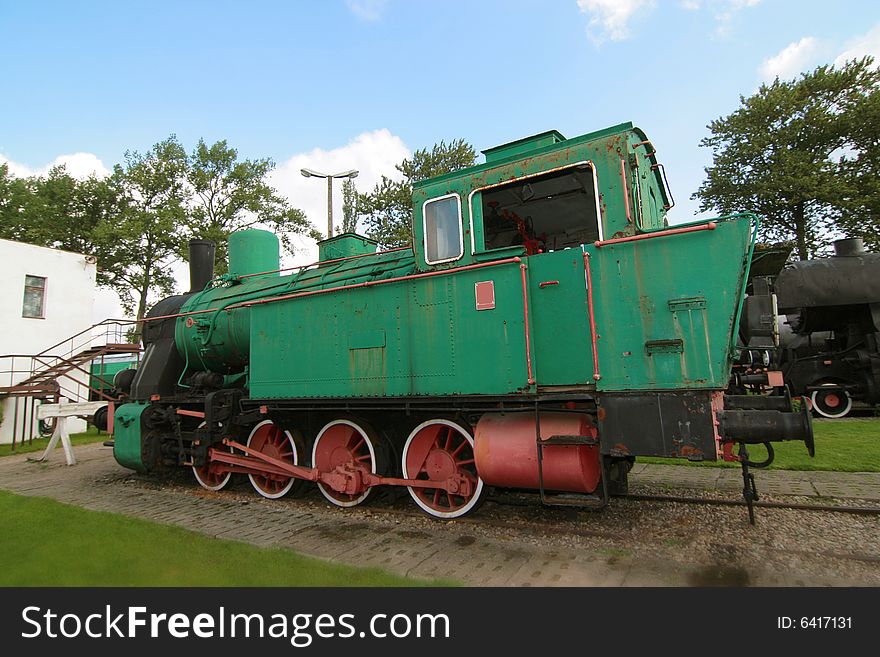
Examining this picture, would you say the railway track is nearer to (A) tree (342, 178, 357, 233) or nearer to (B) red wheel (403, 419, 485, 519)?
(B) red wheel (403, 419, 485, 519)

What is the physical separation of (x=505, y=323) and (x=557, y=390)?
0.80 meters

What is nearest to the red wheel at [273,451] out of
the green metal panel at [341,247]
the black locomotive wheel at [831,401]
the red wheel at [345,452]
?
the red wheel at [345,452]

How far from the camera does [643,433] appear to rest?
13.6 feet

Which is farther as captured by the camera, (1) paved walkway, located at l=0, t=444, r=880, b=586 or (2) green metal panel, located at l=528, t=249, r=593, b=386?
(2) green metal panel, located at l=528, t=249, r=593, b=386

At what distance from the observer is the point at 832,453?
320 inches

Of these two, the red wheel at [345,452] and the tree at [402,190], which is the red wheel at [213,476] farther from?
the tree at [402,190]

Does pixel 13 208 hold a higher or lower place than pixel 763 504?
higher

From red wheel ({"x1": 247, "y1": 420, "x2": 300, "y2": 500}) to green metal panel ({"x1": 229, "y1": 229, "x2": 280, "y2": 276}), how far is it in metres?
3.22

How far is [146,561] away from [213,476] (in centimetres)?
406

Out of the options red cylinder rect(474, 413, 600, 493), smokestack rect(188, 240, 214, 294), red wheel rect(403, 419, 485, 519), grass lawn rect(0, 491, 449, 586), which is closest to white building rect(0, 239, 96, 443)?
smokestack rect(188, 240, 214, 294)

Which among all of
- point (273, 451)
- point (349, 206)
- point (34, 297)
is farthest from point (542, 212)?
point (349, 206)

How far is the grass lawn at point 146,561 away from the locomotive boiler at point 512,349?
1670 mm

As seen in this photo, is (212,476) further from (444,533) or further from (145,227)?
(145,227)

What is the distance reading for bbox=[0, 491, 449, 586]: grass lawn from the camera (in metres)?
3.69
